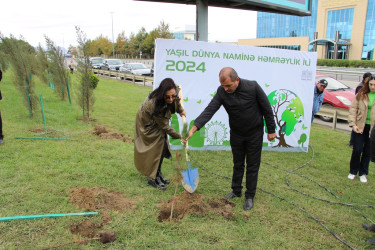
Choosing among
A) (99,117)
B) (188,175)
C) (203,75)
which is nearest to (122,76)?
(99,117)

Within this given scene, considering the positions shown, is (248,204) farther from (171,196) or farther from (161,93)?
(161,93)

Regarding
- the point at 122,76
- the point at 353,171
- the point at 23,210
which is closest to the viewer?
the point at 23,210

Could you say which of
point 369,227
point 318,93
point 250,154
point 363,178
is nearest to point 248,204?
point 250,154

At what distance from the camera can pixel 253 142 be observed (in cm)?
364

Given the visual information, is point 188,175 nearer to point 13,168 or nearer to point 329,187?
point 329,187

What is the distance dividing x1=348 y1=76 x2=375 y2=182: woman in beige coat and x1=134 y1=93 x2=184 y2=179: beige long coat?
2938 millimetres

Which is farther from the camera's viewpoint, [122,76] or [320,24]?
[320,24]

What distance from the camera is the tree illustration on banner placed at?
6.29 meters

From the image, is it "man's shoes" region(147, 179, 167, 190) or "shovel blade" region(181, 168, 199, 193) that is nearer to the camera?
"shovel blade" region(181, 168, 199, 193)

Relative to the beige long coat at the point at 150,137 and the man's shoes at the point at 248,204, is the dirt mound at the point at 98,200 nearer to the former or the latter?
the beige long coat at the point at 150,137

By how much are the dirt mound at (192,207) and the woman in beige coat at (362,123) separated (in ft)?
8.31

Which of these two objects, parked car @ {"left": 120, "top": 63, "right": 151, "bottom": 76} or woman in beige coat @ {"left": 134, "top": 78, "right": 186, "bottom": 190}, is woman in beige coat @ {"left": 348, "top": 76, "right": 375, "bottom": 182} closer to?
woman in beige coat @ {"left": 134, "top": 78, "right": 186, "bottom": 190}

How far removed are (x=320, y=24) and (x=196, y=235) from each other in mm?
67557

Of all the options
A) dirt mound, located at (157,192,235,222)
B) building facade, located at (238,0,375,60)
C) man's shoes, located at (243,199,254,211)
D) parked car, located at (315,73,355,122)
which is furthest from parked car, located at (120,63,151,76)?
building facade, located at (238,0,375,60)
